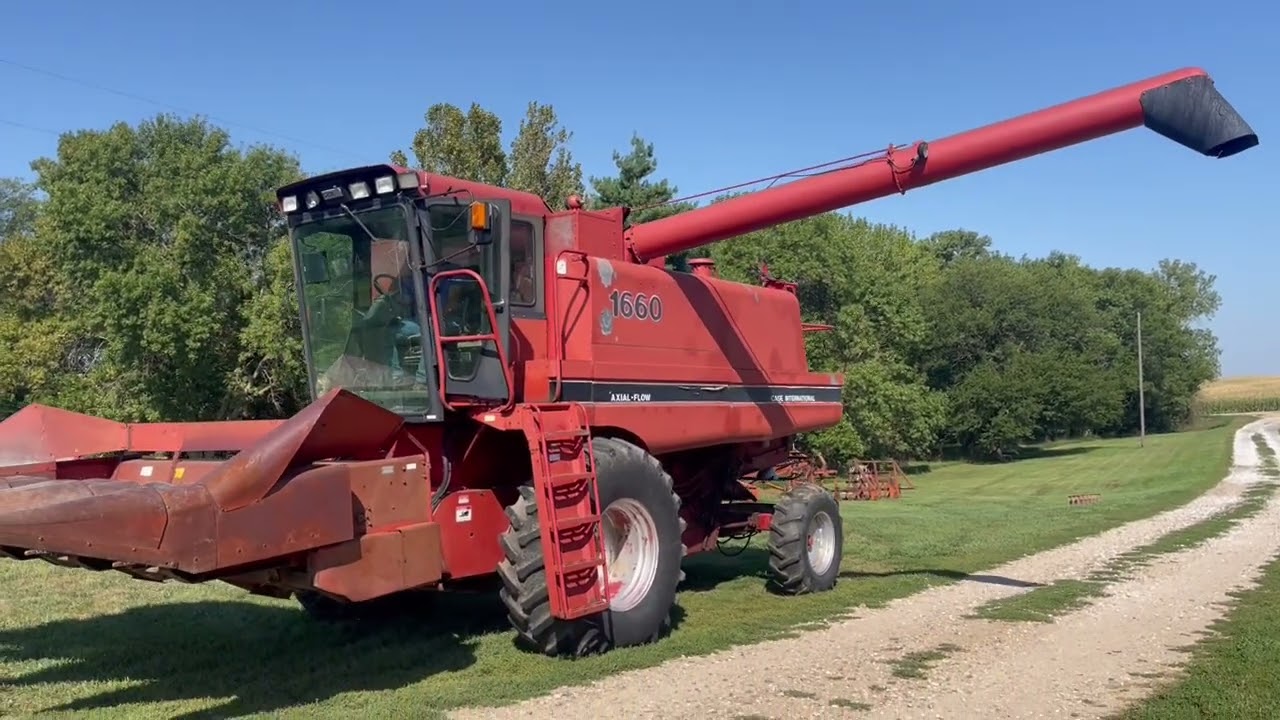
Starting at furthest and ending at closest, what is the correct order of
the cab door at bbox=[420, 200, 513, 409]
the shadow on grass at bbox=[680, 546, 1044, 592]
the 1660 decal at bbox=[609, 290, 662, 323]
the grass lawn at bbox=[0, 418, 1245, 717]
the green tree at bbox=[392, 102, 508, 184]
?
the green tree at bbox=[392, 102, 508, 184]
the shadow on grass at bbox=[680, 546, 1044, 592]
the 1660 decal at bbox=[609, 290, 662, 323]
the cab door at bbox=[420, 200, 513, 409]
the grass lawn at bbox=[0, 418, 1245, 717]

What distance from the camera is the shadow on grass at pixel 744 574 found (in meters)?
11.7

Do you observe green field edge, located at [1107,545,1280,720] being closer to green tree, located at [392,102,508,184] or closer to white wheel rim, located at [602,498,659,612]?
white wheel rim, located at [602,498,659,612]

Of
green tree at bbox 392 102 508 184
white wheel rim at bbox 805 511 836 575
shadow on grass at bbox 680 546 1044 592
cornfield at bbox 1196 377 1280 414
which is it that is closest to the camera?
white wheel rim at bbox 805 511 836 575

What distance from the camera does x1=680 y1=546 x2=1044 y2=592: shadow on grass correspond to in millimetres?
11695

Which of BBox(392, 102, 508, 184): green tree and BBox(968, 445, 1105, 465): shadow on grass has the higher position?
BBox(392, 102, 508, 184): green tree

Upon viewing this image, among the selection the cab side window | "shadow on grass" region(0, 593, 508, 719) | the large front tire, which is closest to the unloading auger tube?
the cab side window

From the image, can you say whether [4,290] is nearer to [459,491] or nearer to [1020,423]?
[459,491]

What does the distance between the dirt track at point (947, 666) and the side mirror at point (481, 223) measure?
323cm

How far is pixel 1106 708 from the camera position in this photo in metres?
6.59

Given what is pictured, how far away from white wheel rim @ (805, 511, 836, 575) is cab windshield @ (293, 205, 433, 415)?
5.27 m

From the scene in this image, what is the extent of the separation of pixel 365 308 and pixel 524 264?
4.38ft

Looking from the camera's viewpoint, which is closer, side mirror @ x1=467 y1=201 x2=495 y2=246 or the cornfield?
side mirror @ x1=467 y1=201 x2=495 y2=246

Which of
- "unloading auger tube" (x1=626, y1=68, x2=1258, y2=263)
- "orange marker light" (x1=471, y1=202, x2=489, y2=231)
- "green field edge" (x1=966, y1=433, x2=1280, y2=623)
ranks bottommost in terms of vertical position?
"green field edge" (x1=966, y1=433, x2=1280, y2=623)

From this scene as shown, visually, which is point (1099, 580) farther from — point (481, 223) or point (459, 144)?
point (459, 144)
